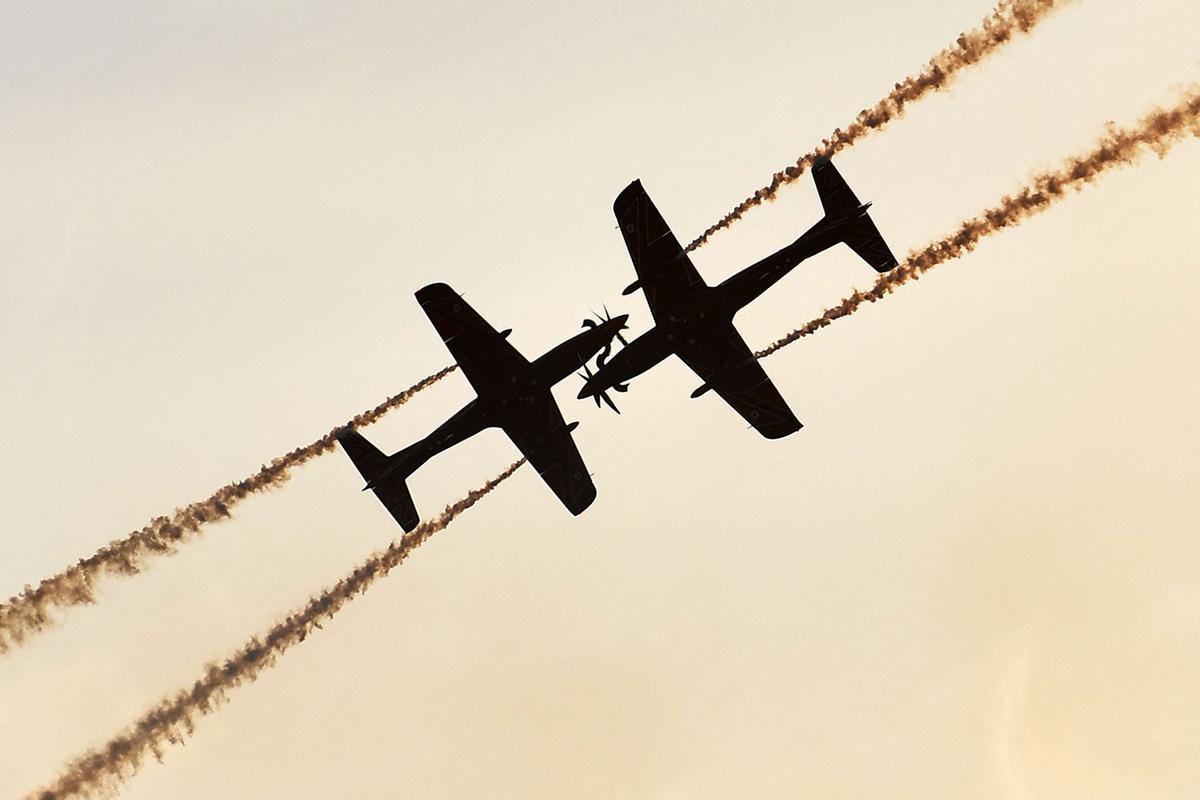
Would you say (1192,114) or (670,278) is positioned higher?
(670,278)

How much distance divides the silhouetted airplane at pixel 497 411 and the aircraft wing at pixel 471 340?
3 centimetres

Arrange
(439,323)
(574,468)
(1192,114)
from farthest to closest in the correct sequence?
(574,468) < (439,323) < (1192,114)

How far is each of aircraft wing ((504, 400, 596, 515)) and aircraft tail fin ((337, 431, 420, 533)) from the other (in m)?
4.59

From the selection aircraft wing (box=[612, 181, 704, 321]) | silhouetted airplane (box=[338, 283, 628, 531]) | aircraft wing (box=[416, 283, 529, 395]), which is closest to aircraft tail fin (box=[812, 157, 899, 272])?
aircraft wing (box=[612, 181, 704, 321])

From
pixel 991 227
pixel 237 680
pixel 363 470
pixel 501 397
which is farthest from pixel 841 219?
pixel 237 680

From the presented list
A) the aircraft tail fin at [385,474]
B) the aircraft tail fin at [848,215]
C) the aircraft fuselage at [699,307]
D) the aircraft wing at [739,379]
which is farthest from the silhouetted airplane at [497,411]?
the aircraft tail fin at [848,215]

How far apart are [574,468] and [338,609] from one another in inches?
448

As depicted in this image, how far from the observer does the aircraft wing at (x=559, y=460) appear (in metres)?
61.3

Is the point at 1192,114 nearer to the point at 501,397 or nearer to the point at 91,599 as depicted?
the point at 501,397

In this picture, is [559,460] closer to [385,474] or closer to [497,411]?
[497,411]

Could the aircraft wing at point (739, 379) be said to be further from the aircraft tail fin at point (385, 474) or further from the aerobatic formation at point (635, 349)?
the aircraft tail fin at point (385, 474)

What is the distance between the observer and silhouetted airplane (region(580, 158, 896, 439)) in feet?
190

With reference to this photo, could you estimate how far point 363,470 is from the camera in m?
62.9

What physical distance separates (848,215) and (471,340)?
1397cm
